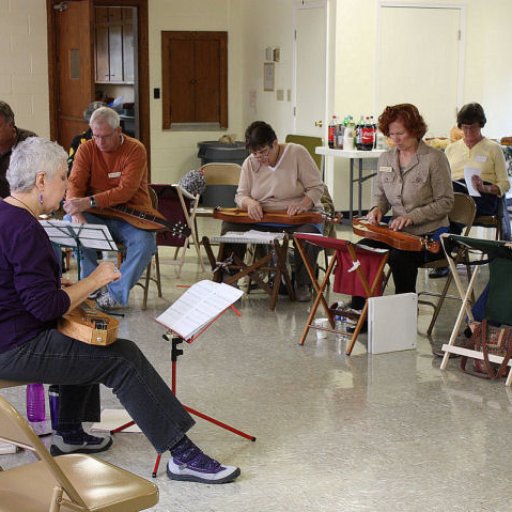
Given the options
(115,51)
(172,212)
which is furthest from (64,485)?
(115,51)

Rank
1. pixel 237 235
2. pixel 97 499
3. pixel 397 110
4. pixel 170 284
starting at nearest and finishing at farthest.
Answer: pixel 97 499, pixel 397 110, pixel 237 235, pixel 170 284

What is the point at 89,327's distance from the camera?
340 cm

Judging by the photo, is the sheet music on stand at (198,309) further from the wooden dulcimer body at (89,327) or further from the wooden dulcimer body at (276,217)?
the wooden dulcimer body at (276,217)

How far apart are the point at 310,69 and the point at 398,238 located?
480 centimetres

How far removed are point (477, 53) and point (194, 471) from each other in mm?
7538

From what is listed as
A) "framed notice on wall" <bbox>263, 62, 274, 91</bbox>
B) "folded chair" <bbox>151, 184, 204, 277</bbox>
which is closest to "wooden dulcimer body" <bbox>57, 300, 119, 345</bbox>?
"folded chair" <bbox>151, 184, 204, 277</bbox>

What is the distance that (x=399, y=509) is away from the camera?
3461mm

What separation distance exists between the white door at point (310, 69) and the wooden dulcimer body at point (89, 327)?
21.8 ft

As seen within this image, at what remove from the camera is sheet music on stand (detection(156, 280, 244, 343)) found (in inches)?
145

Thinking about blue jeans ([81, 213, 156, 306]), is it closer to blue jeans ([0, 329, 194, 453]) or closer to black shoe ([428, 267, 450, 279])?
black shoe ([428, 267, 450, 279])

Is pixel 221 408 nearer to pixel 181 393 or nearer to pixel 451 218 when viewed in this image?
pixel 181 393

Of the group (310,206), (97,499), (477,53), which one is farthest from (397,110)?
(477,53)

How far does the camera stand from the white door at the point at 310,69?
978 centimetres

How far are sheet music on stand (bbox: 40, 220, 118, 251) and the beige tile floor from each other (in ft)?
1.97
